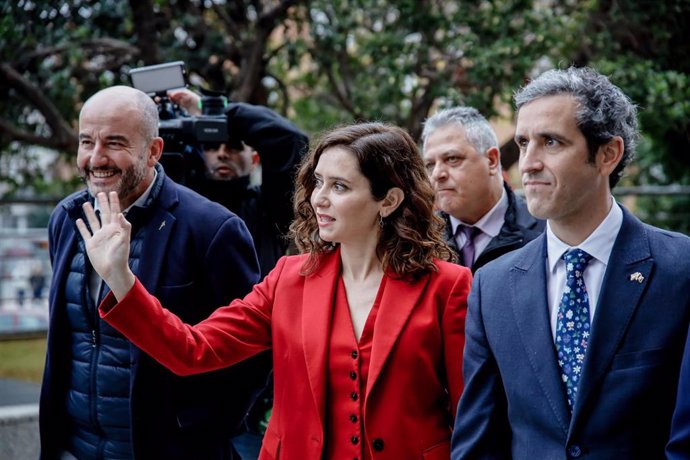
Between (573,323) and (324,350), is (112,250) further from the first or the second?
(573,323)

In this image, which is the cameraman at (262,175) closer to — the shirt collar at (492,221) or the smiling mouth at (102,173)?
the shirt collar at (492,221)

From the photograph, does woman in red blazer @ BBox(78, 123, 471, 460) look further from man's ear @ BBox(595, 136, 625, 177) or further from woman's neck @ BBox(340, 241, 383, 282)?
man's ear @ BBox(595, 136, 625, 177)

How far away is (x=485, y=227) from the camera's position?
3.78 m

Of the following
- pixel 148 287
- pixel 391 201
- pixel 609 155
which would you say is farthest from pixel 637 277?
pixel 148 287

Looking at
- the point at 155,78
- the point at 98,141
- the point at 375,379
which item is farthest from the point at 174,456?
the point at 155,78

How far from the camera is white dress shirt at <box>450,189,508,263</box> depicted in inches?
148

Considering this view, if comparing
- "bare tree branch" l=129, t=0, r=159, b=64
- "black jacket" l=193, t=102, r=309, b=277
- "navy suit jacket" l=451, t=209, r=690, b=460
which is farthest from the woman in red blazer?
"bare tree branch" l=129, t=0, r=159, b=64

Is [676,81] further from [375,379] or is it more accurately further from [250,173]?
[375,379]

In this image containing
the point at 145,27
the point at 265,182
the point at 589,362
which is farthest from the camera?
the point at 145,27

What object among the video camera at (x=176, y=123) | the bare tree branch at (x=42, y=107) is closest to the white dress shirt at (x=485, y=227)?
the video camera at (x=176, y=123)

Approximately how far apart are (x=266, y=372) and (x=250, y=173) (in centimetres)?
134

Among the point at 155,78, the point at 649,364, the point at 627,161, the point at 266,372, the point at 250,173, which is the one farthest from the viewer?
the point at 250,173

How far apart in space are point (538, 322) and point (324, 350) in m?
0.67

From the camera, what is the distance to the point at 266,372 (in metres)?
3.38
